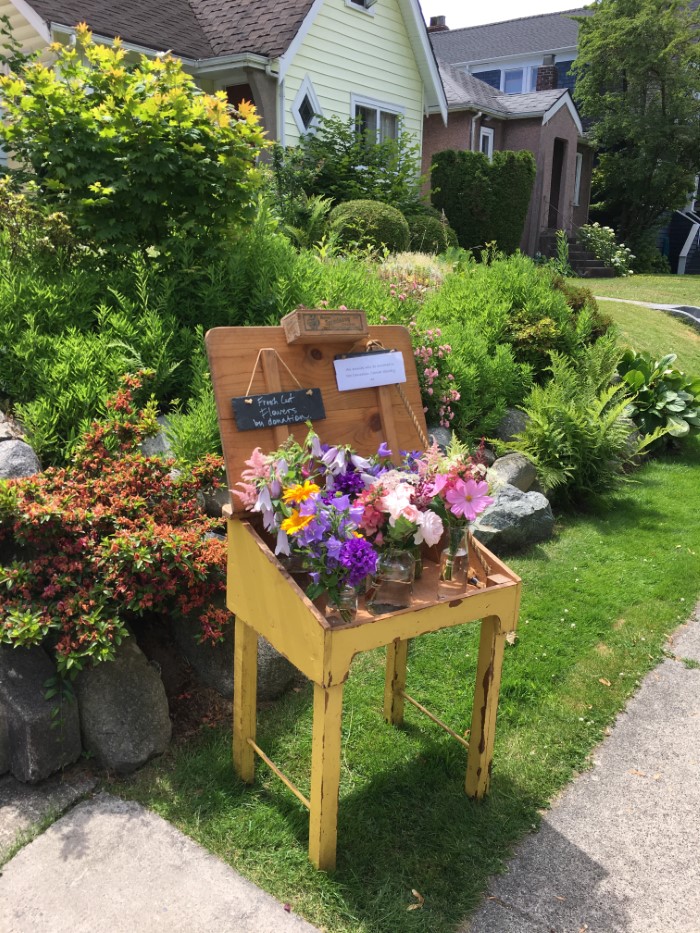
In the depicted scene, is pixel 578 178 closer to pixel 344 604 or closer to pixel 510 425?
pixel 510 425

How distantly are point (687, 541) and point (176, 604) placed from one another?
390 centimetres

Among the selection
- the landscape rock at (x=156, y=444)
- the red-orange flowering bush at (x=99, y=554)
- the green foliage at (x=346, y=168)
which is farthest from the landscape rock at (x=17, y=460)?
the green foliage at (x=346, y=168)

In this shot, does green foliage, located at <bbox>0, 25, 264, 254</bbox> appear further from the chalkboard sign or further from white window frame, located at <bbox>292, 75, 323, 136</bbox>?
white window frame, located at <bbox>292, 75, 323, 136</bbox>

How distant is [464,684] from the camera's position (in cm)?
367

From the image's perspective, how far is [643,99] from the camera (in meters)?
23.7

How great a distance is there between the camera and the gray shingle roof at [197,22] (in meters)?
11.7

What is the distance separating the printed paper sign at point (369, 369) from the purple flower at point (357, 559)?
80 cm

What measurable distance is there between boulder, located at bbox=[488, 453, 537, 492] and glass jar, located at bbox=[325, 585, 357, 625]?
3.34m

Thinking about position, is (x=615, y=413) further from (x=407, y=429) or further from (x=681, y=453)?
(x=407, y=429)

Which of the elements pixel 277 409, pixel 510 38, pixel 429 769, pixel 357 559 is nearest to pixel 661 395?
pixel 429 769

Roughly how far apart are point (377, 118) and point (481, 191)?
372cm

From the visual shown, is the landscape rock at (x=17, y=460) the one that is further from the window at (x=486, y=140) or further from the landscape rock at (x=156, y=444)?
the window at (x=486, y=140)

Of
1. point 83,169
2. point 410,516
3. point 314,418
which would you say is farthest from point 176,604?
point 83,169

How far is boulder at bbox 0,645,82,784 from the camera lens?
282 centimetres
